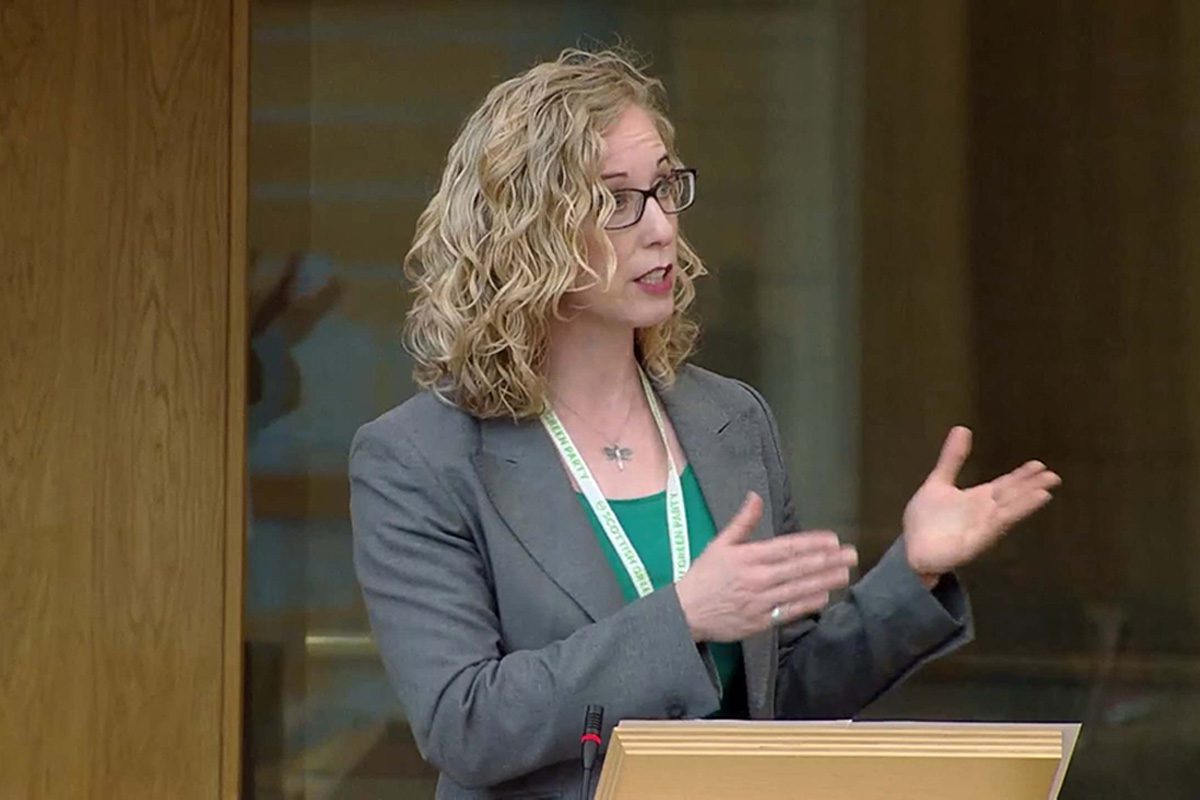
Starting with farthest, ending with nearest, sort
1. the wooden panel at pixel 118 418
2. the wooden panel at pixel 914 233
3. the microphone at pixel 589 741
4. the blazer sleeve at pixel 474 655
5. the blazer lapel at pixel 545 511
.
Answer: the wooden panel at pixel 914 233, the wooden panel at pixel 118 418, the blazer lapel at pixel 545 511, the blazer sleeve at pixel 474 655, the microphone at pixel 589 741

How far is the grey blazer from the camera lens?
2115mm

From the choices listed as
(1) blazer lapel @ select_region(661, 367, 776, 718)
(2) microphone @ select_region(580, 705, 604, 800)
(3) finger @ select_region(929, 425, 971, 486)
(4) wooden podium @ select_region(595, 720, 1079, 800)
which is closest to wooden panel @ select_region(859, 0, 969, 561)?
(1) blazer lapel @ select_region(661, 367, 776, 718)

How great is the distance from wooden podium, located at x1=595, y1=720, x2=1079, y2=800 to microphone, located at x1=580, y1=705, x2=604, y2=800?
32 cm

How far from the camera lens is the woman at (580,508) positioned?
2.12m

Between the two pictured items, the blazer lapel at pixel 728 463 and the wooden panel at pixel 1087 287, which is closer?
the blazer lapel at pixel 728 463

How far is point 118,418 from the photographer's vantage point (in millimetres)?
4871

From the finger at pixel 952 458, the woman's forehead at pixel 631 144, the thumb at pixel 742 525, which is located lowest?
the thumb at pixel 742 525

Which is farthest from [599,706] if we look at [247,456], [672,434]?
[247,456]

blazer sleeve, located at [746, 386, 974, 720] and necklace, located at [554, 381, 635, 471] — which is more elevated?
necklace, located at [554, 381, 635, 471]

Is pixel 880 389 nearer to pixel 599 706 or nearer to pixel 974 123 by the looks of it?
pixel 974 123

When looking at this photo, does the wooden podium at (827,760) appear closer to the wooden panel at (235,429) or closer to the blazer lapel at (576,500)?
the blazer lapel at (576,500)

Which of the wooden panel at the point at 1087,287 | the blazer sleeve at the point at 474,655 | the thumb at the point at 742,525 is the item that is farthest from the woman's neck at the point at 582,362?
the wooden panel at the point at 1087,287

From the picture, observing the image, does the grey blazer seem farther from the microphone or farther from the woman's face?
the woman's face

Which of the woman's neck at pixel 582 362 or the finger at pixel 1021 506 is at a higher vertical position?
the woman's neck at pixel 582 362
